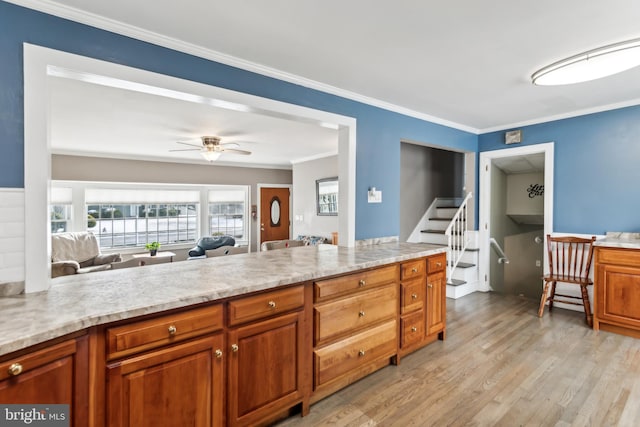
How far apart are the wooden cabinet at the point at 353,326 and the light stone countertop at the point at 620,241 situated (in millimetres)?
2303

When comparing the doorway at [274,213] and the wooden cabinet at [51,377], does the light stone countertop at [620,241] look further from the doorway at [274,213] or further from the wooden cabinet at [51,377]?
the doorway at [274,213]

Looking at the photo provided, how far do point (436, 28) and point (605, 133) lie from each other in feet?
9.82

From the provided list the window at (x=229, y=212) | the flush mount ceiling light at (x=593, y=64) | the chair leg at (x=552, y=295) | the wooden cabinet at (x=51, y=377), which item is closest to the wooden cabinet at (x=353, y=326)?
the wooden cabinet at (x=51, y=377)

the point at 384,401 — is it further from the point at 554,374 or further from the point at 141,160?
the point at 141,160

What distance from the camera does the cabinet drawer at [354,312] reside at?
6.75 ft

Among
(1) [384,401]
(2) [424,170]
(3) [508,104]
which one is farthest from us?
(2) [424,170]

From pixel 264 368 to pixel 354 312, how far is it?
742 millimetres

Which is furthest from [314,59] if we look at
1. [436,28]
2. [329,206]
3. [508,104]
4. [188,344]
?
[329,206]

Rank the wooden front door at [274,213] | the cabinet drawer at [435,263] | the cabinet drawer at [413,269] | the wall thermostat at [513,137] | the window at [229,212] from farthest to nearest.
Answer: the wooden front door at [274,213] < the window at [229,212] < the wall thermostat at [513,137] < the cabinet drawer at [435,263] < the cabinet drawer at [413,269]

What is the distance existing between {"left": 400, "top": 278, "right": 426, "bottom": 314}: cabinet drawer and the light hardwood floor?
439 mm

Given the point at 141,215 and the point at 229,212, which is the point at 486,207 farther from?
the point at 141,215

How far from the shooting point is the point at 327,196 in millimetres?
6676

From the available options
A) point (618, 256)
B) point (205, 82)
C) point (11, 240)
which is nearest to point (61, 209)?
point (11, 240)

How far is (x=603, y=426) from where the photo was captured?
185 cm
